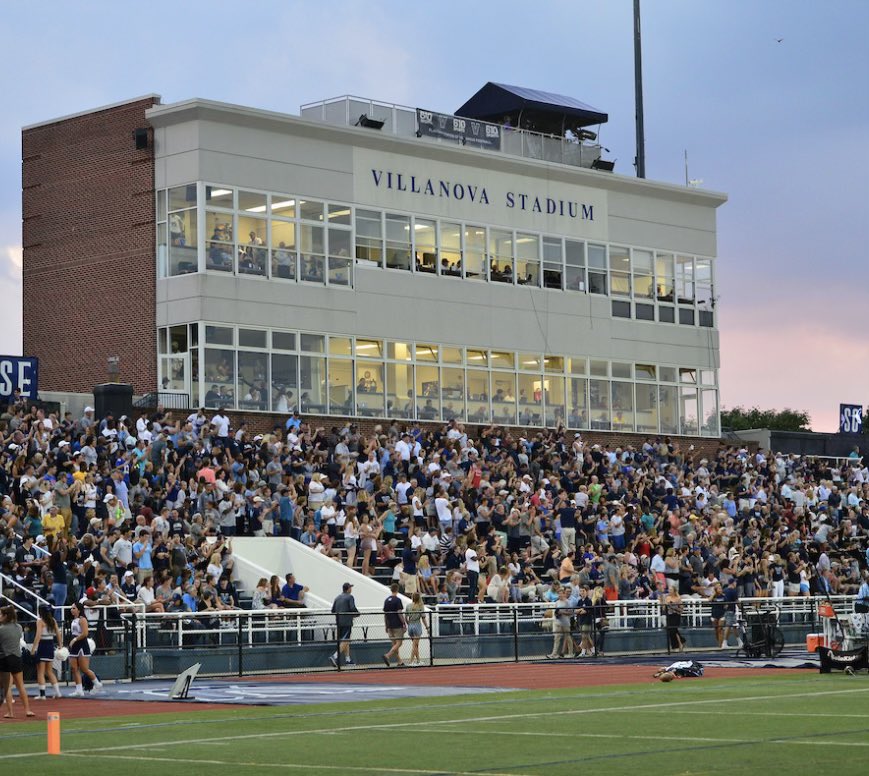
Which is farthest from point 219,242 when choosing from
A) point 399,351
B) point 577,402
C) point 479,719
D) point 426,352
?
point 479,719

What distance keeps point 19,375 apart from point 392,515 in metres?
9.90

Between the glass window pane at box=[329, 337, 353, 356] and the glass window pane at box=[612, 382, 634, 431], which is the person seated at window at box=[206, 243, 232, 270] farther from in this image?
the glass window pane at box=[612, 382, 634, 431]

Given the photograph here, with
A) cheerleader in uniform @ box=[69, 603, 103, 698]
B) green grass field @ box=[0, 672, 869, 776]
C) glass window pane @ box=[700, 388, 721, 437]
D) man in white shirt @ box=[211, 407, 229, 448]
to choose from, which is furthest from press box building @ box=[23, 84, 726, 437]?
green grass field @ box=[0, 672, 869, 776]

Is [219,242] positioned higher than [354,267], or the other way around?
[219,242]

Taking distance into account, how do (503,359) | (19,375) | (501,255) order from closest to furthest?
(19,375) → (503,359) → (501,255)

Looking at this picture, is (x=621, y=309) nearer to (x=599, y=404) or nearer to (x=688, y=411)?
(x=599, y=404)

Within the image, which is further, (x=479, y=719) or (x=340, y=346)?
(x=340, y=346)

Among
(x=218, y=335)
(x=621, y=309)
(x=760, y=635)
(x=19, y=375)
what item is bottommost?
(x=760, y=635)

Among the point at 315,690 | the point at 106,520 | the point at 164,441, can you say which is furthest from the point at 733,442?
the point at 315,690

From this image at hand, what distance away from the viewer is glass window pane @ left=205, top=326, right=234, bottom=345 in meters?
41.9

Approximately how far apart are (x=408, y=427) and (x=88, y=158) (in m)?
11.5

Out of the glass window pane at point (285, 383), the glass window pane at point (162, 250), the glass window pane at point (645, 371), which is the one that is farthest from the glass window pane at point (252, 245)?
the glass window pane at point (645, 371)

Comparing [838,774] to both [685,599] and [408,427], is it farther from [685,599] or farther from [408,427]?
[408,427]

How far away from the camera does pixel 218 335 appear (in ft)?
Answer: 138
